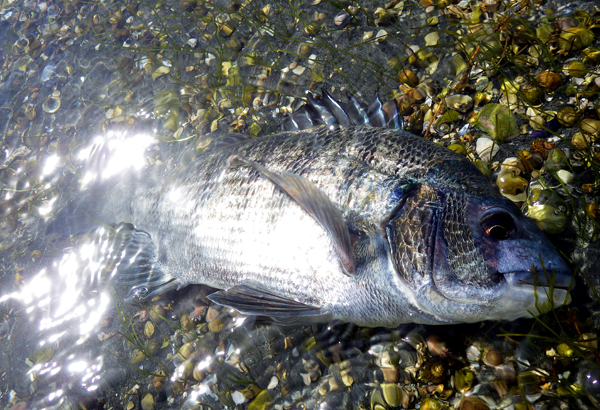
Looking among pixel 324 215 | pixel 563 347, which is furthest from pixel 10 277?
pixel 563 347

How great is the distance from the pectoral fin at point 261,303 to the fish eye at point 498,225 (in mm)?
1055

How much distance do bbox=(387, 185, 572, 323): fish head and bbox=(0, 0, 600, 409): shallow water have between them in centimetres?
38

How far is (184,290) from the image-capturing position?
323 centimetres

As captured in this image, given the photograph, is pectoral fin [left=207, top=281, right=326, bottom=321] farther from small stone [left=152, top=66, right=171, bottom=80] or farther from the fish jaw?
small stone [left=152, top=66, right=171, bottom=80]

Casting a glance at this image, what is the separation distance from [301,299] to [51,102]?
507cm

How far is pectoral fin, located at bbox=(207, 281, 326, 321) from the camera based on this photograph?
2.20 metres

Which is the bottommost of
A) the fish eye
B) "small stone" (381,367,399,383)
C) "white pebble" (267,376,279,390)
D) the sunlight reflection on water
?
"white pebble" (267,376,279,390)

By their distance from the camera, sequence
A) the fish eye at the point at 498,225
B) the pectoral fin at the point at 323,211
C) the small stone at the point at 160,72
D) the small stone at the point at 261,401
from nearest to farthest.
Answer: the fish eye at the point at 498,225 < the pectoral fin at the point at 323,211 < the small stone at the point at 261,401 < the small stone at the point at 160,72

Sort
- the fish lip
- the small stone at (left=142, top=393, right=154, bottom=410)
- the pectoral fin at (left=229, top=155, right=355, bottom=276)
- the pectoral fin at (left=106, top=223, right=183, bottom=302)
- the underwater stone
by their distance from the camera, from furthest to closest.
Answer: the pectoral fin at (left=106, top=223, right=183, bottom=302) → the small stone at (left=142, top=393, right=154, bottom=410) → the underwater stone → the pectoral fin at (left=229, top=155, right=355, bottom=276) → the fish lip

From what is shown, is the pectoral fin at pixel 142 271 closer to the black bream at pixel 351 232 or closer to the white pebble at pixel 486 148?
the black bream at pixel 351 232

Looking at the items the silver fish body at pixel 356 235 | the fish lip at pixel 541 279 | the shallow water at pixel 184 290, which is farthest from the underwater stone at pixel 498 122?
the fish lip at pixel 541 279

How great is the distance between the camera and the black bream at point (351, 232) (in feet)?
5.52

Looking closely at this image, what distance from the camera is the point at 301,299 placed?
2230 mm

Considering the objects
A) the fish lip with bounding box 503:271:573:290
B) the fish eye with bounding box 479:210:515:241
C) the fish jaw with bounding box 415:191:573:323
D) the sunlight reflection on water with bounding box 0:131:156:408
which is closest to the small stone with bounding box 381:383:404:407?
the fish jaw with bounding box 415:191:573:323
